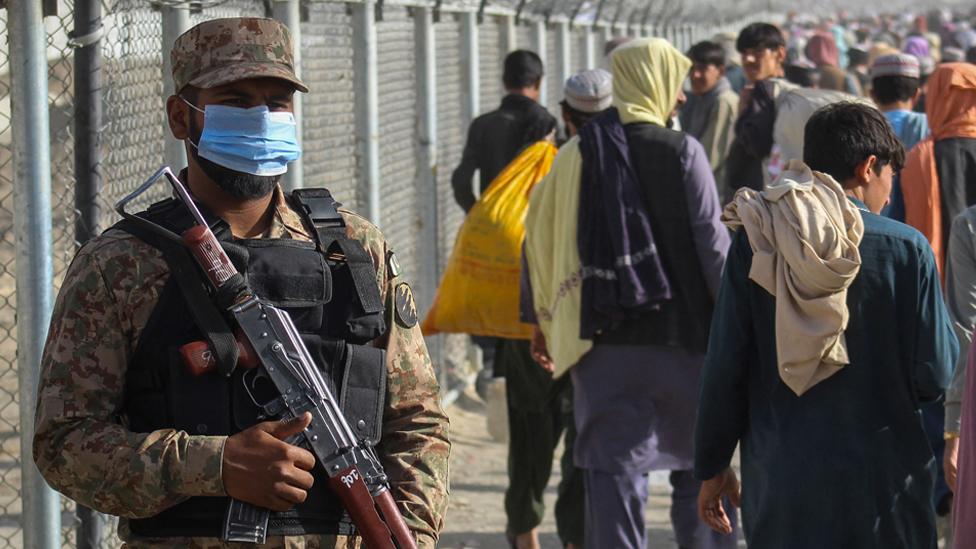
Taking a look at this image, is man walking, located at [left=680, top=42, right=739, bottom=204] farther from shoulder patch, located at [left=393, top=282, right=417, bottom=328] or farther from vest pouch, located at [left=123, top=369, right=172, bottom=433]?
vest pouch, located at [left=123, top=369, right=172, bottom=433]

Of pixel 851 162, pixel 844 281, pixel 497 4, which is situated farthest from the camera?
pixel 497 4

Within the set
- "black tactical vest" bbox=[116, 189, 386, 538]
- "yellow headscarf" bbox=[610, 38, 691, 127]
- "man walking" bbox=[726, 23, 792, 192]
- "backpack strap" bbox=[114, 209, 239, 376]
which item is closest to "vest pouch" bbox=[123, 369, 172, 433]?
"black tactical vest" bbox=[116, 189, 386, 538]

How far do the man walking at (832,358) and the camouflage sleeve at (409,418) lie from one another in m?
0.99

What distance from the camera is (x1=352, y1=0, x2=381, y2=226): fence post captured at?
6211mm

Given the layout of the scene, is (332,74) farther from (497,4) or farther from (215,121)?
(215,121)

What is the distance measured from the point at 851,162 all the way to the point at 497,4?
18.7 feet

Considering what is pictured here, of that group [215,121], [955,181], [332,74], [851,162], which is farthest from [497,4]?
[215,121]

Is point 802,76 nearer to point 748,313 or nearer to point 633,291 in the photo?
point 633,291

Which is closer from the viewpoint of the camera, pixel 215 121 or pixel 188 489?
pixel 188 489

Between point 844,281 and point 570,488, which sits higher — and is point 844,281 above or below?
above

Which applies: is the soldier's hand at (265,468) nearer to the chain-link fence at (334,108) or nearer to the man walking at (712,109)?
the chain-link fence at (334,108)

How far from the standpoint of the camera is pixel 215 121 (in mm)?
2551

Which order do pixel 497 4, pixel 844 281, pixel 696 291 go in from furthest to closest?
pixel 497 4 < pixel 696 291 < pixel 844 281

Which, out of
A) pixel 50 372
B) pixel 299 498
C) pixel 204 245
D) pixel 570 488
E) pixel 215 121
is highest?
pixel 215 121
